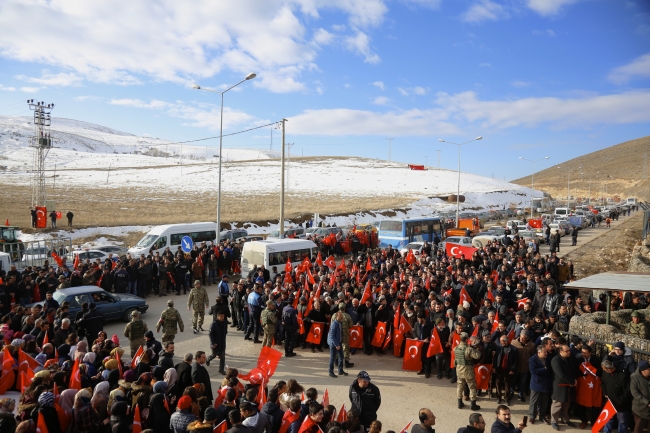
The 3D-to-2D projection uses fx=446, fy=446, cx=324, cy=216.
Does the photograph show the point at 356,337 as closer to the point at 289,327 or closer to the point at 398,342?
the point at 398,342

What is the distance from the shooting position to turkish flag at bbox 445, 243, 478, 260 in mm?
21984

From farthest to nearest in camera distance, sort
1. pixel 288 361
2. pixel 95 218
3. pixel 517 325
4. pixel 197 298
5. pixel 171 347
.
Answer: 1. pixel 95 218
2. pixel 197 298
3. pixel 288 361
4. pixel 517 325
5. pixel 171 347

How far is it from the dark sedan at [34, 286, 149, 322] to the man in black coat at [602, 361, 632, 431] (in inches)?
486

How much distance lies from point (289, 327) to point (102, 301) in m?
6.11

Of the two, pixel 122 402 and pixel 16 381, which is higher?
pixel 122 402

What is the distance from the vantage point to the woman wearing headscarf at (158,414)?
234 inches

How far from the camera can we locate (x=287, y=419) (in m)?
5.85

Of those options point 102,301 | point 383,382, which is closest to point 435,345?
point 383,382

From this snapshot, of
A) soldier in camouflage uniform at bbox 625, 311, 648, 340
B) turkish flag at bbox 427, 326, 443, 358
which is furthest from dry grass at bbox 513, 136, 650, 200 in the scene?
turkish flag at bbox 427, 326, 443, 358

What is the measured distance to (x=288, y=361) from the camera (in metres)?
11.0

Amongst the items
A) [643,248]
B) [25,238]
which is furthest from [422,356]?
[25,238]

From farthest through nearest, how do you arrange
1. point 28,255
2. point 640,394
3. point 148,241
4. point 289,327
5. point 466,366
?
point 148,241 → point 28,255 → point 289,327 → point 466,366 → point 640,394

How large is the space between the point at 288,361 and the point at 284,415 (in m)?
5.22

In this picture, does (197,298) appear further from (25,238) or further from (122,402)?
(25,238)
